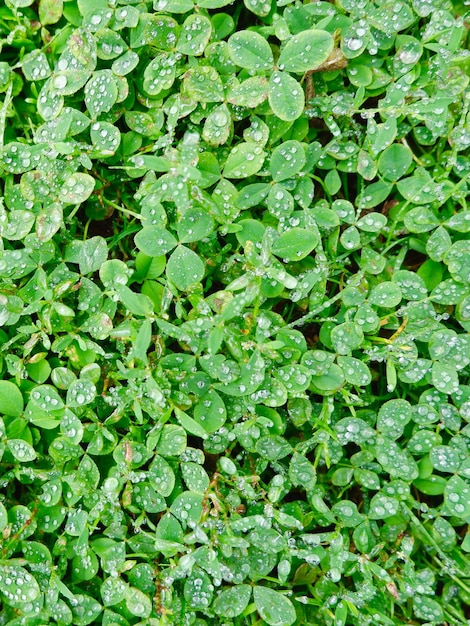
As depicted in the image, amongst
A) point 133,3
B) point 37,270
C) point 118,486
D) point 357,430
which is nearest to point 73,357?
point 37,270

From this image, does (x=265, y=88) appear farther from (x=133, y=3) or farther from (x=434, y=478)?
(x=434, y=478)

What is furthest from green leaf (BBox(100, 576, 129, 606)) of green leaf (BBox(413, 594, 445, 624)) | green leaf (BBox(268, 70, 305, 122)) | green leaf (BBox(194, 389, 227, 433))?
green leaf (BBox(268, 70, 305, 122))

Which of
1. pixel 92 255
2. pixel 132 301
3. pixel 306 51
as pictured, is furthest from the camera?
pixel 92 255


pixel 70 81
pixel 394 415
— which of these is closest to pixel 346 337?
pixel 394 415

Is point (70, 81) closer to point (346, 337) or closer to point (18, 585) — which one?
point (346, 337)

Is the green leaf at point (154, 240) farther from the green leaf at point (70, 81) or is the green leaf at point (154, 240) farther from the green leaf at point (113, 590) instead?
the green leaf at point (113, 590)
